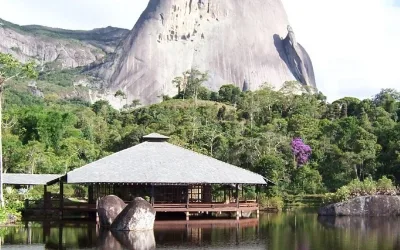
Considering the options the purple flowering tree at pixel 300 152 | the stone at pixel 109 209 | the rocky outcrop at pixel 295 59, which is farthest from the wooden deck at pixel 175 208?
the rocky outcrop at pixel 295 59

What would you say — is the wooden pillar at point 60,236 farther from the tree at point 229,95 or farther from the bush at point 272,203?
the tree at point 229,95

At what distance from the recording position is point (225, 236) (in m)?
26.0

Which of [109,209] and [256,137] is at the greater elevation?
[256,137]

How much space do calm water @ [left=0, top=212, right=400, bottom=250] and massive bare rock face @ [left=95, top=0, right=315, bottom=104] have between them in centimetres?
9624

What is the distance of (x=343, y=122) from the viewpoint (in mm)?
59469

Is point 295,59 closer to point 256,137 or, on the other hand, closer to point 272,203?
point 256,137

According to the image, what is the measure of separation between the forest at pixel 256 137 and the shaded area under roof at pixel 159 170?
24.5 ft

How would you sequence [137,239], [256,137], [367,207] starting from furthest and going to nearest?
[256,137] < [367,207] < [137,239]

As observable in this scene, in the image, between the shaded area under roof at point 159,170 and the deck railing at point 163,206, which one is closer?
the shaded area under roof at point 159,170

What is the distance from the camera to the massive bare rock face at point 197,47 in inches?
5064

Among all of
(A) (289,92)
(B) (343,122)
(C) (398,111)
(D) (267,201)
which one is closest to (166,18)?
(A) (289,92)

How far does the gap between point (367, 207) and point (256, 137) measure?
20.2 meters

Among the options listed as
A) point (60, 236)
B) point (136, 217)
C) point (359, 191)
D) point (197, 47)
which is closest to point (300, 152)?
point (359, 191)

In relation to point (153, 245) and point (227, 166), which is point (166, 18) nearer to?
point (227, 166)
